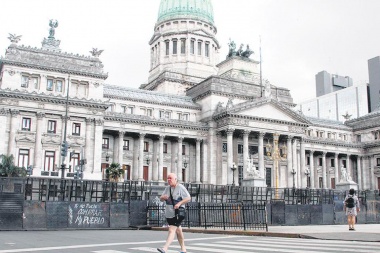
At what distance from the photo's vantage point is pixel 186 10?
333ft

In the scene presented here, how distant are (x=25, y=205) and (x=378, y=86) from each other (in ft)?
412

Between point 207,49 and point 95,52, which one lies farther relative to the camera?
point 207,49

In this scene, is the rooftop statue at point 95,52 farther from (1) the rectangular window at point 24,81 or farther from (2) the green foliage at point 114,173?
(2) the green foliage at point 114,173

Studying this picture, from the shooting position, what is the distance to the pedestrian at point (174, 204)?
43.9ft

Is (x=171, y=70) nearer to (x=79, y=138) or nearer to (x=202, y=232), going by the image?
(x=79, y=138)

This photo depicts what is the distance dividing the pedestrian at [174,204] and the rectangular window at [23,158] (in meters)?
49.1

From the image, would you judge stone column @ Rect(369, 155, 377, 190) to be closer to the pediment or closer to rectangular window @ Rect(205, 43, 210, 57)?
the pediment

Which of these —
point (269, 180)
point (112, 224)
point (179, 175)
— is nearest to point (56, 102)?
point (179, 175)

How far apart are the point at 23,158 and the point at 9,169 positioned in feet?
24.3

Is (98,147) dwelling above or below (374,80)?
below

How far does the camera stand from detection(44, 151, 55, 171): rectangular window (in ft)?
196

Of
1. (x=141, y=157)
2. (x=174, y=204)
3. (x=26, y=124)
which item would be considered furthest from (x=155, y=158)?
(x=174, y=204)

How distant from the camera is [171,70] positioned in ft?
304

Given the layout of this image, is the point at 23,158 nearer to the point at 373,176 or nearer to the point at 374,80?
the point at 373,176
